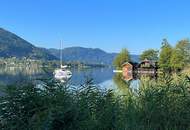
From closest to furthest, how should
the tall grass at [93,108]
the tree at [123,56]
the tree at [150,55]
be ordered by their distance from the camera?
the tall grass at [93,108] → the tree at [150,55] → the tree at [123,56]

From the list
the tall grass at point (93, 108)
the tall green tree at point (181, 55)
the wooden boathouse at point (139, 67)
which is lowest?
the tall grass at point (93, 108)

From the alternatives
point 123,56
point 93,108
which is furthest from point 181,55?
point 93,108

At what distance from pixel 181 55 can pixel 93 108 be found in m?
86.3

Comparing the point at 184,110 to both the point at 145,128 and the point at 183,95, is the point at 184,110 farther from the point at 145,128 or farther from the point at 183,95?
the point at 145,128

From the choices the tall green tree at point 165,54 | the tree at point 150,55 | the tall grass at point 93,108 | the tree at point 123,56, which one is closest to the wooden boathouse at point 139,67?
the tall green tree at point 165,54

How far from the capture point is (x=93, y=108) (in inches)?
321

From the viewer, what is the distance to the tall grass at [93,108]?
669 cm

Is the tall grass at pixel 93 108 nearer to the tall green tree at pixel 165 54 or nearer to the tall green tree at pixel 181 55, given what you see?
the tall green tree at pixel 181 55

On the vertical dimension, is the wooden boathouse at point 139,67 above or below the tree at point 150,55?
below

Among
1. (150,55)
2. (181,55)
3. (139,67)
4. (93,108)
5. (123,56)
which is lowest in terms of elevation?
(93,108)

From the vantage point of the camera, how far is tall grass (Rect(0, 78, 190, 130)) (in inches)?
263

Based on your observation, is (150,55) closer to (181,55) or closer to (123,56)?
(123,56)

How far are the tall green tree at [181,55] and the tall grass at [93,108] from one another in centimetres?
7527

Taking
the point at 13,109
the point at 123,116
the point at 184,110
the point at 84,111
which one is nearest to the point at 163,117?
the point at 184,110
